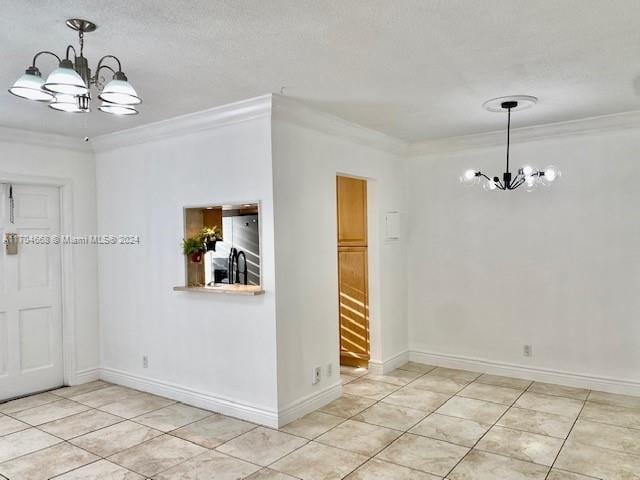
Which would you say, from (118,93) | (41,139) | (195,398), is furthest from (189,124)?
(195,398)

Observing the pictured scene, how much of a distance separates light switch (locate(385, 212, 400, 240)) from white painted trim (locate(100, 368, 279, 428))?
7.61 ft

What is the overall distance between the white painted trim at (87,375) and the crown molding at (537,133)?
4135mm

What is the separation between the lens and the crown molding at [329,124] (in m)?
3.72

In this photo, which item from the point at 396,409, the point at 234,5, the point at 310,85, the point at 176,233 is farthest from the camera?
the point at 176,233

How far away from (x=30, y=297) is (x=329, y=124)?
3.34m

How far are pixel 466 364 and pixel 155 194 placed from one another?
3659 millimetres

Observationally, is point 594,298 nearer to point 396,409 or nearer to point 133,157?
point 396,409

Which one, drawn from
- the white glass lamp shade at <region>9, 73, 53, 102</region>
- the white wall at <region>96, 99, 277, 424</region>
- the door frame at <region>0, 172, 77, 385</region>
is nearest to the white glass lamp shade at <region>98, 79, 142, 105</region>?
the white glass lamp shade at <region>9, 73, 53, 102</region>

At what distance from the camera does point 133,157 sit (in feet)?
15.6

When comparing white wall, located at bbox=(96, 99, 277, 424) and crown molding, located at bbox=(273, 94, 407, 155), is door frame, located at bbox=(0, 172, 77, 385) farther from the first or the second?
crown molding, located at bbox=(273, 94, 407, 155)

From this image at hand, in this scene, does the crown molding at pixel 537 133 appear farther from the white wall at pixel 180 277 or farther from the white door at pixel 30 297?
the white door at pixel 30 297

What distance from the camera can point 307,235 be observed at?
408 cm

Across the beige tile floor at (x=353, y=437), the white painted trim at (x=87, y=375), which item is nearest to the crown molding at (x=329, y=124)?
the beige tile floor at (x=353, y=437)

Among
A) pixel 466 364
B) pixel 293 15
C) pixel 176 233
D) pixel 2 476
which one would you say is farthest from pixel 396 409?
pixel 293 15
